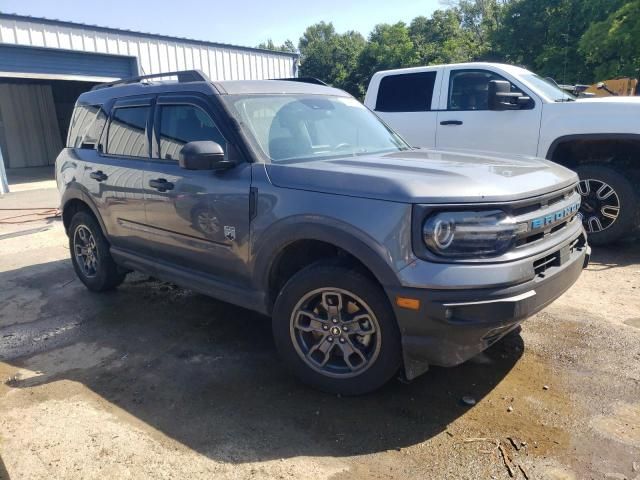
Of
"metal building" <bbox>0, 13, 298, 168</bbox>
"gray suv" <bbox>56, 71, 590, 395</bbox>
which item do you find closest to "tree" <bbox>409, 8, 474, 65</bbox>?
"metal building" <bbox>0, 13, 298, 168</bbox>

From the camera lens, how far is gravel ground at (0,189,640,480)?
8.29ft

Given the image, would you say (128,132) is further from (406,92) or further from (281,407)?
(406,92)

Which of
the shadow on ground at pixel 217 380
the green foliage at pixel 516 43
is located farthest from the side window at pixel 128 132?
the green foliage at pixel 516 43

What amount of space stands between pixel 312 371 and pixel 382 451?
0.69m

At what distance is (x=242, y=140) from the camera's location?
3.42m

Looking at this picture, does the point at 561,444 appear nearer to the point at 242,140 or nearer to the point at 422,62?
the point at 242,140

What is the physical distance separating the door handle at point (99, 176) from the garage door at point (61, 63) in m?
9.69

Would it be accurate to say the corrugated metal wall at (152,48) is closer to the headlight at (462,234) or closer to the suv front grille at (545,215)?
the headlight at (462,234)

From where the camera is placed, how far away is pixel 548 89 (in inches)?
252

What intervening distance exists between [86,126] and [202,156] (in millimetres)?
2545

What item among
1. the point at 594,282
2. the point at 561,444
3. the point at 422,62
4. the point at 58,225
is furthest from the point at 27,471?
the point at 422,62

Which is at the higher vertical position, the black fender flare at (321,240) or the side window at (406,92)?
the side window at (406,92)

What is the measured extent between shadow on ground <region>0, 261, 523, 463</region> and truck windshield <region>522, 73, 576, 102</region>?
3701 mm

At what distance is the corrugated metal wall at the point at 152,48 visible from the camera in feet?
39.7
